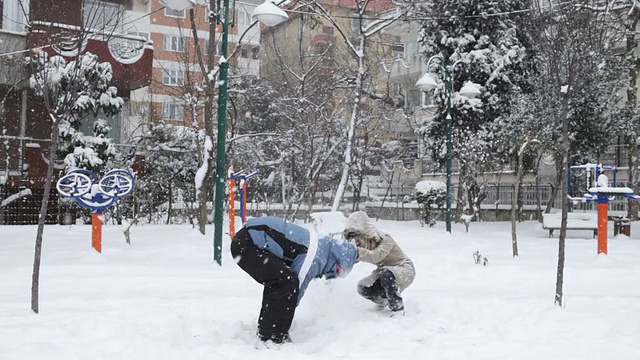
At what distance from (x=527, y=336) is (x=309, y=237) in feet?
6.58

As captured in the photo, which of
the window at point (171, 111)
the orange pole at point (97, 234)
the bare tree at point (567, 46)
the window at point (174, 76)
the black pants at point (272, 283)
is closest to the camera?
the black pants at point (272, 283)

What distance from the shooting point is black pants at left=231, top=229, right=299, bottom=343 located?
5.23 metres

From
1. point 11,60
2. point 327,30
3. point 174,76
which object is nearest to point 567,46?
point 11,60

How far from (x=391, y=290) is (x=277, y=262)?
1.57 m

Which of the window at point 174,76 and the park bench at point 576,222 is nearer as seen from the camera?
the park bench at point 576,222

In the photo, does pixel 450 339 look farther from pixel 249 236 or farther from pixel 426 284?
pixel 426 284

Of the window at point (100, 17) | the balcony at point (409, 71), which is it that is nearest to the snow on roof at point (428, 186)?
the window at point (100, 17)

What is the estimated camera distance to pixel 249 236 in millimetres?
5297

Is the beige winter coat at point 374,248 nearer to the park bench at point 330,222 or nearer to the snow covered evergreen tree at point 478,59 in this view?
Answer: the park bench at point 330,222

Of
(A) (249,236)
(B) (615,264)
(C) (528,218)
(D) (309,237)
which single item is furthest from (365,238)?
(C) (528,218)

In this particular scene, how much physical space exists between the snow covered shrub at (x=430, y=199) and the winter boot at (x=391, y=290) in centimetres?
1608

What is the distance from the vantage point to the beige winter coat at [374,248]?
254 inches

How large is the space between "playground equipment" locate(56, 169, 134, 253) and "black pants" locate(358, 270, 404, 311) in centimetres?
584

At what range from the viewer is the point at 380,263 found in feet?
21.7
